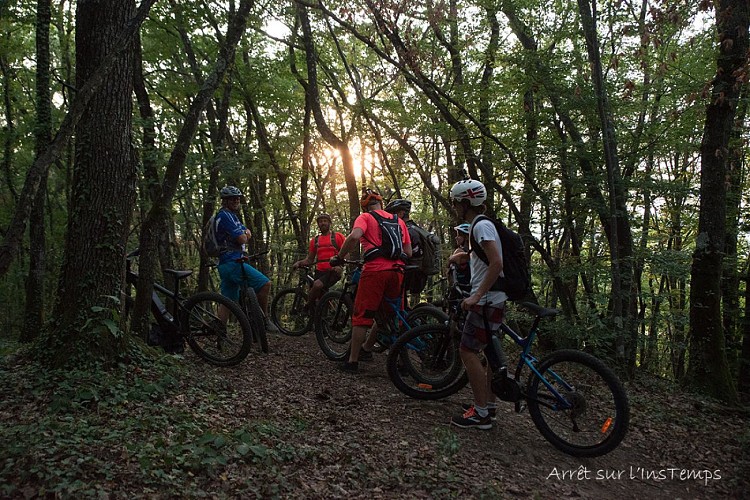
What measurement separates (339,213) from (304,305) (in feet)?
45.5

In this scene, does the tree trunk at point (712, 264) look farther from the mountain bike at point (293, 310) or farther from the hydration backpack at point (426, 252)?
the mountain bike at point (293, 310)

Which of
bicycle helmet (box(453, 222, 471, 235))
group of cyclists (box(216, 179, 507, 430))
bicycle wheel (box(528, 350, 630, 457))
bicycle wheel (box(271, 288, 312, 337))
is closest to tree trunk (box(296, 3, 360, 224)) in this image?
bicycle wheel (box(271, 288, 312, 337))

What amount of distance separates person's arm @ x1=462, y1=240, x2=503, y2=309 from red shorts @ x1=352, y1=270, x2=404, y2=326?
1.75m

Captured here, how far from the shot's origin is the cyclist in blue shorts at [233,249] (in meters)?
6.55

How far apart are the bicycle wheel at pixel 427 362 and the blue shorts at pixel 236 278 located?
250 centimetres

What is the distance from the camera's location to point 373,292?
5.80m

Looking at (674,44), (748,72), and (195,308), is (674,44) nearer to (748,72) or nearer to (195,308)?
(748,72)

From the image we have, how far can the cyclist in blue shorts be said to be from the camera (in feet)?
21.5

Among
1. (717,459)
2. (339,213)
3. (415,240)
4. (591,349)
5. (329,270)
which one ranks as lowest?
(717,459)

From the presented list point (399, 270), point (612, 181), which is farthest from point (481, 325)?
point (612, 181)

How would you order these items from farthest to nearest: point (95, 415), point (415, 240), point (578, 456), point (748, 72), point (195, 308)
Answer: point (415, 240) → point (195, 308) → point (748, 72) → point (578, 456) → point (95, 415)

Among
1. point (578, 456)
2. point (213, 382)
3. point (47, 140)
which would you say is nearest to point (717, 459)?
point (578, 456)

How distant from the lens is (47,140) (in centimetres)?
870

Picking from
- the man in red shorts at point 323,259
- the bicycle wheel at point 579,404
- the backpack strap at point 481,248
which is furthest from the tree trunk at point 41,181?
the bicycle wheel at point 579,404
